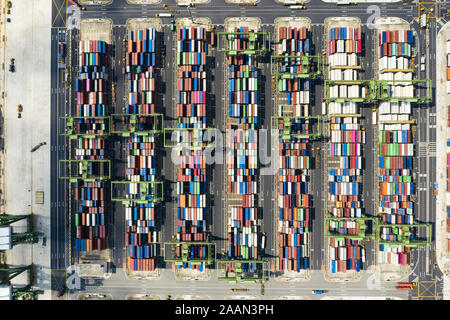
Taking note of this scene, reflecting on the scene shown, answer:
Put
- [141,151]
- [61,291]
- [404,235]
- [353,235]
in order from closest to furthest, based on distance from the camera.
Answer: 1. [404,235]
2. [353,235]
3. [141,151]
4. [61,291]

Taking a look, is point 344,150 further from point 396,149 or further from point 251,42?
point 251,42

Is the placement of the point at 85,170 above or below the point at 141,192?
above

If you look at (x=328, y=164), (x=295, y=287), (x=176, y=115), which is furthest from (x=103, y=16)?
(x=295, y=287)

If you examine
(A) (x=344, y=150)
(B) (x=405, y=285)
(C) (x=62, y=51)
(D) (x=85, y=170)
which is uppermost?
(C) (x=62, y=51)

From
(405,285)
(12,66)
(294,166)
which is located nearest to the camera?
(294,166)

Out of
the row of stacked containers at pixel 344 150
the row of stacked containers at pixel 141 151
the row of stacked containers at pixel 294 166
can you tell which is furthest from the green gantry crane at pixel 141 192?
the row of stacked containers at pixel 344 150

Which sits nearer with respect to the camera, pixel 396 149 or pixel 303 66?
pixel 396 149

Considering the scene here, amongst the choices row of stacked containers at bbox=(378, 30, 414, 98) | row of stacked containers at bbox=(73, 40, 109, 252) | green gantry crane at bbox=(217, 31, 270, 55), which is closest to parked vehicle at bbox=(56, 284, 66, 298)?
row of stacked containers at bbox=(73, 40, 109, 252)

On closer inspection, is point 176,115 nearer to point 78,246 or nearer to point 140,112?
point 140,112

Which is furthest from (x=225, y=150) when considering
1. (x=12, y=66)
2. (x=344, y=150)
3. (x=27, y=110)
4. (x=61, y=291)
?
(x=12, y=66)
